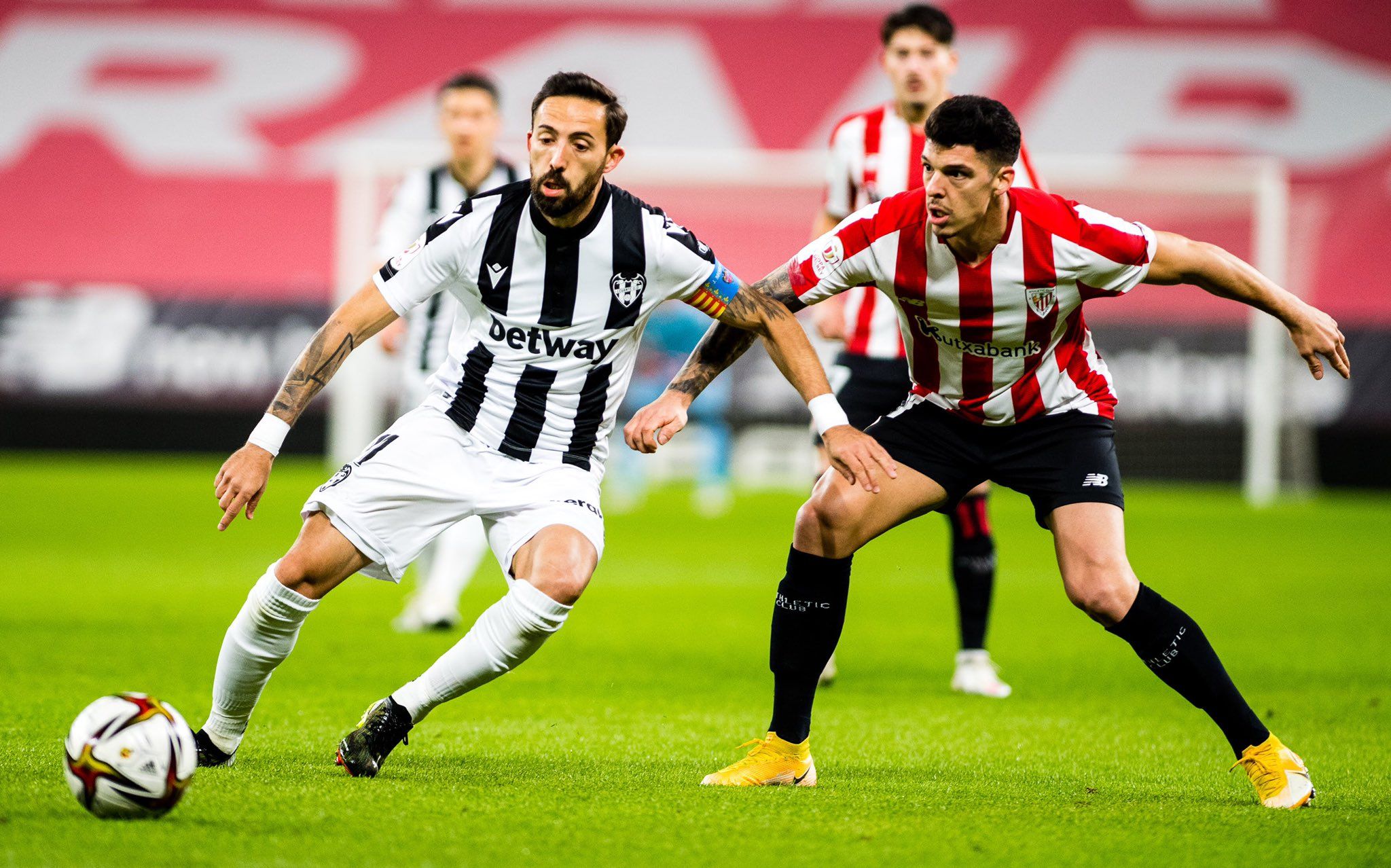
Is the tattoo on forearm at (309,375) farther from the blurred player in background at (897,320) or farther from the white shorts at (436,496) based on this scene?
the blurred player in background at (897,320)

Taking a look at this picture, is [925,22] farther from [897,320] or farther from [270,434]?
[270,434]

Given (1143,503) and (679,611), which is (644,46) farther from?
(679,611)

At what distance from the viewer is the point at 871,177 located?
626cm

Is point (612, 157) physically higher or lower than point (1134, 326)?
higher

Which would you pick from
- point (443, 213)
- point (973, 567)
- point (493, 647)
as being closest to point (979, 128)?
point (493, 647)

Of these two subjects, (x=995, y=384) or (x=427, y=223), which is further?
(x=427, y=223)

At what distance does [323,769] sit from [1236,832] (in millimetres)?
2395

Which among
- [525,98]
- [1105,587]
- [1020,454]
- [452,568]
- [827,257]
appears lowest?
[452,568]

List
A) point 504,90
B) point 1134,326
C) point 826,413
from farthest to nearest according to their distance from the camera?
point 504,90
point 1134,326
point 826,413

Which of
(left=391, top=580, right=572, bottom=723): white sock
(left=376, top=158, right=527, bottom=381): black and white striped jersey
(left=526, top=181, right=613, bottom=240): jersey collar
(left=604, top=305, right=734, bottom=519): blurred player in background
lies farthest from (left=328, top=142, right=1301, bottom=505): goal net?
(left=391, top=580, right=572, bottom=723): white sock

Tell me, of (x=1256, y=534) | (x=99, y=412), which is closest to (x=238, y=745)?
(x=1256, y=534)

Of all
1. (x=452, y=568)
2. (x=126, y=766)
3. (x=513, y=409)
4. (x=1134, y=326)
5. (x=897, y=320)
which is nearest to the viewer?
(x=126, y=766)

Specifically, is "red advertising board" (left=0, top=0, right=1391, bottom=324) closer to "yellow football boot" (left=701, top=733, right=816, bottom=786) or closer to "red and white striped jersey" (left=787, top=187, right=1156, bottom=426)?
"red and white striped jersey" (left=787, top=187, right=1156, bottom=426)

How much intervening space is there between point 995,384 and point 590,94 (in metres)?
1.43
